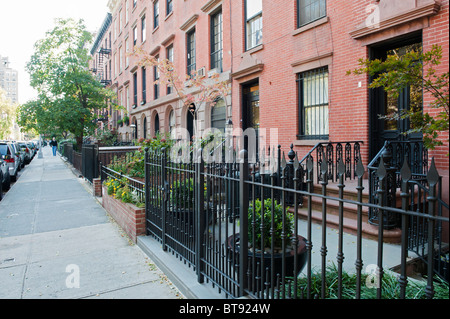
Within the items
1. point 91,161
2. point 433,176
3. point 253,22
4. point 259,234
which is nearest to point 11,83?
point 91,161

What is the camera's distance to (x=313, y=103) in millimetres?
8844

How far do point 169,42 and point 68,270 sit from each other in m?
14.9

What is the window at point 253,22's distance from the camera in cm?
1073

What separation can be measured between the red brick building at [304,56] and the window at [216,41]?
0.04 meters

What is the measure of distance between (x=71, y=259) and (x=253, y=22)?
9.16 metres

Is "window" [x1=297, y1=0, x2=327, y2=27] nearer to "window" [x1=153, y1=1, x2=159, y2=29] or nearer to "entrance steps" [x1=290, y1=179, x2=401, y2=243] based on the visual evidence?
"entrance steps" [x1=290, y1=179, x2=401, y2=243]

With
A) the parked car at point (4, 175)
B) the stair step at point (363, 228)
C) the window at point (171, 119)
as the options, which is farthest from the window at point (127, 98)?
the stair step at point (363, 228)

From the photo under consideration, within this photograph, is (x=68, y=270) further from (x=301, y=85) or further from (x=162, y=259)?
(x=301, y=85)

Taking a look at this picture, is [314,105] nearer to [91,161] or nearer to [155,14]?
[91,161]

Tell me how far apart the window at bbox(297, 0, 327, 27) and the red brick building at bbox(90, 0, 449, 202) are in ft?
0.08

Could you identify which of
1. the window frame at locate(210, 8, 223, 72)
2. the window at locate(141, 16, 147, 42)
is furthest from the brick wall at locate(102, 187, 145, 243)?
the window at locate(141, 16, 147, 42)

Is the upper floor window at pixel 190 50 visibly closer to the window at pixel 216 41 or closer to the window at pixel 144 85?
the window at pixel 216 41
